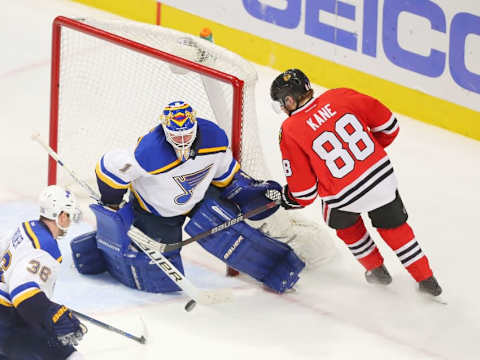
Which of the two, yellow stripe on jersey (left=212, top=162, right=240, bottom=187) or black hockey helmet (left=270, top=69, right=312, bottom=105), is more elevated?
black hockey helmet (left=270, top=69, right=312, bottom=105)

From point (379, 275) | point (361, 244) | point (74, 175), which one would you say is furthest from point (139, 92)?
point (379, 275)

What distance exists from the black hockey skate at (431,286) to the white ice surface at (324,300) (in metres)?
0.06

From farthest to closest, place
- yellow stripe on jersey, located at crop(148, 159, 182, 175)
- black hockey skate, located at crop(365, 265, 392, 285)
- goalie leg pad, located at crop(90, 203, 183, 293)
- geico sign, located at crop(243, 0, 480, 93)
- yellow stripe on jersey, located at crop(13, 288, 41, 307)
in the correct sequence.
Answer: geico sign, located at crop(243, 0, 480, 93) → black hockey skate, located at crop(365, 265, 392, 285) → goalie leg pad, located at crop(90, 203, 183, 293) → yellow stripe on jersey, located at crop(148, 159, 182, 175) → yellow stripe on jersey, located at crop(13, 288, 41, 307)

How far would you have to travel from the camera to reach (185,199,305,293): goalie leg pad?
511 cm

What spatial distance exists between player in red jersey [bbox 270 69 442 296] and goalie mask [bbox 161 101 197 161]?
14.0 inches

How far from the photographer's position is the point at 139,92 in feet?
18.7

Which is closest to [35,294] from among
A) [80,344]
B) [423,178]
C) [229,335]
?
[80,344]

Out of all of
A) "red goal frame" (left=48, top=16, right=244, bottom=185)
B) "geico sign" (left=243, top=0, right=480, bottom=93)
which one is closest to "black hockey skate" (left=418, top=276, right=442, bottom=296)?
"red goal frame" (left=48, top=16, right=244, bottom=185)

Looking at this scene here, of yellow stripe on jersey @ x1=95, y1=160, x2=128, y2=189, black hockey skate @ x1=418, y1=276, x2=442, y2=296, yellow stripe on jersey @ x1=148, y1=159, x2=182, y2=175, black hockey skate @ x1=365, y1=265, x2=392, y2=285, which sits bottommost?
black hockey skate @ x1=365, y1=265, x2=392, y2=285

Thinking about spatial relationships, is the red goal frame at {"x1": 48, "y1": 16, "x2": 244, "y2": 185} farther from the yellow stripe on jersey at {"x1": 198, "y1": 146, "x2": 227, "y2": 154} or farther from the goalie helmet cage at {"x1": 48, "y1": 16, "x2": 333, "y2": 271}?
the yellow stripe on jersey at {"x1": 198, "y1": 146, "x2": 227, "y2": 154}

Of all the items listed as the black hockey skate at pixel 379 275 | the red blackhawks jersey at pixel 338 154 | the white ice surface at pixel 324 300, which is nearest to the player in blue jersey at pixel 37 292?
the white ice surface at pixel 324 300

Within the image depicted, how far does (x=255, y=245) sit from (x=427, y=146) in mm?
1729

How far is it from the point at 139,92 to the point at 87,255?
881 millimetres

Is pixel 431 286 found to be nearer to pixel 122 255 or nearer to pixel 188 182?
pixel 188 182
